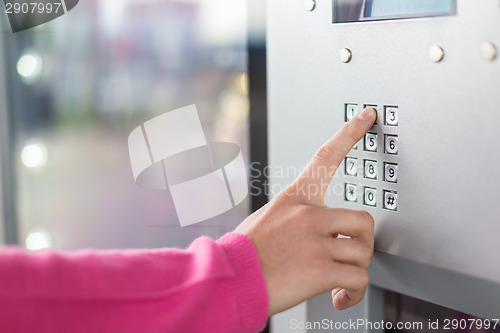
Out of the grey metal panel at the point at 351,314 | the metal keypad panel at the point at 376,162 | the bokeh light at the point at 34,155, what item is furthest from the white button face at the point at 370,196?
the bokeh light at the point at 34,155

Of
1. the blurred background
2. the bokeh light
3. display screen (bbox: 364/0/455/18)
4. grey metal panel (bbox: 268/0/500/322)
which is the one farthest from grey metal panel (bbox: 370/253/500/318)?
the bokeh light

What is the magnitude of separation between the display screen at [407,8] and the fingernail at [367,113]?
0.09m

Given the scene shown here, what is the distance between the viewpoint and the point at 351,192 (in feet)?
1.94

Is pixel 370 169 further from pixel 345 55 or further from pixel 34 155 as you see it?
pixel 34 155

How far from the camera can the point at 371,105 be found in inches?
21.8

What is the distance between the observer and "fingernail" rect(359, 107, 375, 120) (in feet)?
1.79

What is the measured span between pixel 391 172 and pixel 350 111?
0.08 meters

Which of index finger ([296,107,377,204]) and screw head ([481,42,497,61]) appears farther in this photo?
index finger ([296,107,377,204])

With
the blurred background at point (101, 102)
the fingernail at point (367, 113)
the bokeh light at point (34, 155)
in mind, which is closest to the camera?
the fingernail at point (367, 113)

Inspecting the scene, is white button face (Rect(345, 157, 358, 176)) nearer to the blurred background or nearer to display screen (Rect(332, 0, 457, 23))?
display screen (Rect(332, 0, 457, 23))

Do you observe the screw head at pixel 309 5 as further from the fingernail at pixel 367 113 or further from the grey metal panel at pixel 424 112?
the fingernail at pixel 367 113

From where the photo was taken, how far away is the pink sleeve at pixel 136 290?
1.48 ft

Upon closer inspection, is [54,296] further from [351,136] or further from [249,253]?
[351,136]

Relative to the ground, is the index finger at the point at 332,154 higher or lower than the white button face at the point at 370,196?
higher
